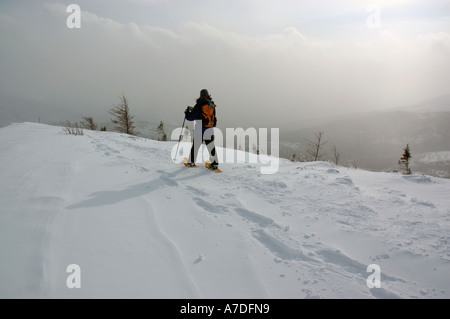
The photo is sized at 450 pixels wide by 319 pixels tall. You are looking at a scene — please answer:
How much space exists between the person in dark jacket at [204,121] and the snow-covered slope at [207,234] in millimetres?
1377

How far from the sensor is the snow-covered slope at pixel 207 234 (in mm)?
2268

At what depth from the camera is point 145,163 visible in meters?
6.34

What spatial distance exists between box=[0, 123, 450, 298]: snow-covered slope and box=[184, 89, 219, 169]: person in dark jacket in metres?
1.38

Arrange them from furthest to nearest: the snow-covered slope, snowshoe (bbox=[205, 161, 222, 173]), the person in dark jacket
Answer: the person in dark jacket, snowshoe (bbox=[205, 161, 222, 173]), the snow-covered slope

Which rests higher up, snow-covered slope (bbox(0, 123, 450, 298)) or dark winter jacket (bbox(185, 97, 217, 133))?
dark winter jacket (bbox(185, 97, 217, 133))

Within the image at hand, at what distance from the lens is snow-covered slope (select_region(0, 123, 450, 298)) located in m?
2.27

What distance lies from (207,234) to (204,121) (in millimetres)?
4201

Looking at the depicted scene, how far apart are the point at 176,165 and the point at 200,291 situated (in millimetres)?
4826

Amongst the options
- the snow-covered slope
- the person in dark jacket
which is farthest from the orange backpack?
the snow-covered slope

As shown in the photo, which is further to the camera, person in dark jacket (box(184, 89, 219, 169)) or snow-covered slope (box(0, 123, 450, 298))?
person in dark jacket (box(184, 89, 219, 169))

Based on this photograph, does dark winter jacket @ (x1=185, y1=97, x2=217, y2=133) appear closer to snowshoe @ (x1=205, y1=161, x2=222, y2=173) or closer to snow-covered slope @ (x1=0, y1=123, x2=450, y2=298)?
snowshoe @ (x1=205, y1=161, x2=222, y2=173)

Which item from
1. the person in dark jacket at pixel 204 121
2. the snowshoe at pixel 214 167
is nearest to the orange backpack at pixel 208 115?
the person in dark jacket at pixel 204 121
